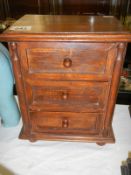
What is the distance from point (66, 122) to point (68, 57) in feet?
1.22

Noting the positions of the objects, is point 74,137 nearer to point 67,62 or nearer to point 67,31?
point 67,62

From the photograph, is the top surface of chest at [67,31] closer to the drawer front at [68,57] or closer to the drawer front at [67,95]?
the drawer front at [68,57]

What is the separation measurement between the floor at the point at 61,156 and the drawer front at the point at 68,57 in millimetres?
471

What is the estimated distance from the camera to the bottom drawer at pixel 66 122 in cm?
88

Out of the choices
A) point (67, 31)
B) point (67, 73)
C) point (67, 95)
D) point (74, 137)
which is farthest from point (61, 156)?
point (67, 31)

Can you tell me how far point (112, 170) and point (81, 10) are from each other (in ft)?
5.55

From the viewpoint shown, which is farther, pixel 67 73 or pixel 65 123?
pixel 65 123

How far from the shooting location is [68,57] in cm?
70

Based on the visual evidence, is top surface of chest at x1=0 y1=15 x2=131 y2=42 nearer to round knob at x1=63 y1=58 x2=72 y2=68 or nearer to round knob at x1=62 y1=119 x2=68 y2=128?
round knob at x1=63 y1=58 x2=72 y2=68

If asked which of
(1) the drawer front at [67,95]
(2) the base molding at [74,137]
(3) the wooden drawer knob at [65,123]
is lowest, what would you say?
(2) the base molding at [74,137]

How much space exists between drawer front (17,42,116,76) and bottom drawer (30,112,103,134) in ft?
A: 0.83

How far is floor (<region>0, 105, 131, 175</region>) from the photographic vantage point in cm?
87

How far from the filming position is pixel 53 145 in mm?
989

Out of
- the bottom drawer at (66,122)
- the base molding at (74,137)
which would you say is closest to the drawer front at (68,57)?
the bottom drawer at (66,122)
